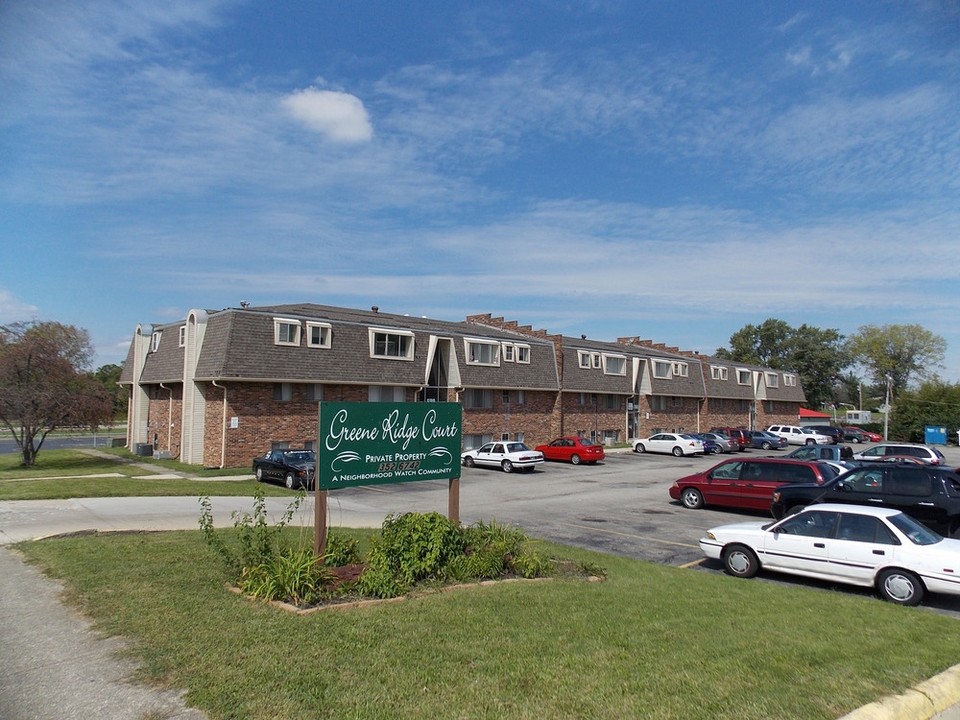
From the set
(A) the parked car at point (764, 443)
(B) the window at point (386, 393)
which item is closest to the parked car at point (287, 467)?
(B) the window at point (386, 393)

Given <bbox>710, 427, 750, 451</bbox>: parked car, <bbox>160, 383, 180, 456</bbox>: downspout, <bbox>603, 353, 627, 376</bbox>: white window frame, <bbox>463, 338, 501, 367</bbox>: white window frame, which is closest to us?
<bbox>160, 383, 180, 456</bbox>: downspout

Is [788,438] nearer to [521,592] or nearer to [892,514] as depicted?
[892,514]

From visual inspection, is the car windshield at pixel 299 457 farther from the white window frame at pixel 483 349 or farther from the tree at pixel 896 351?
the tree at pixel 896 351

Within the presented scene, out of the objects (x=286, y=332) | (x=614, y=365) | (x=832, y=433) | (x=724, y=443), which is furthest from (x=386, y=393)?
(x=832, y=433)

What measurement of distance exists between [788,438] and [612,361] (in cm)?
1984

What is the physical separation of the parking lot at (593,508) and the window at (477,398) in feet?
20.8

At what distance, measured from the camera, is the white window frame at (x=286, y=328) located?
29906 millimetres

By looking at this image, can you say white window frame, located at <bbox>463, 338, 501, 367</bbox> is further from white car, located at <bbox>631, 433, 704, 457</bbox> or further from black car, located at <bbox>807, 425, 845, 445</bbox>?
black car, located at <bbox>807, 425, 845, 445</bbox>

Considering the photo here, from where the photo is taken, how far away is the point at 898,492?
50.9ft

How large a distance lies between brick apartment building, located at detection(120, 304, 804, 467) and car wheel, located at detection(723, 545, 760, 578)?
2169cm

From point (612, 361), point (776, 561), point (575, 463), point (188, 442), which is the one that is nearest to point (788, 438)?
point (612, 361)

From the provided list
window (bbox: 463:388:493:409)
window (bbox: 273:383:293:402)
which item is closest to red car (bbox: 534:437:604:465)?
window (bbox: 463:388:493:409)

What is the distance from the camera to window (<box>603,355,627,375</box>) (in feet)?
156

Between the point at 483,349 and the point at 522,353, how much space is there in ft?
11.1
